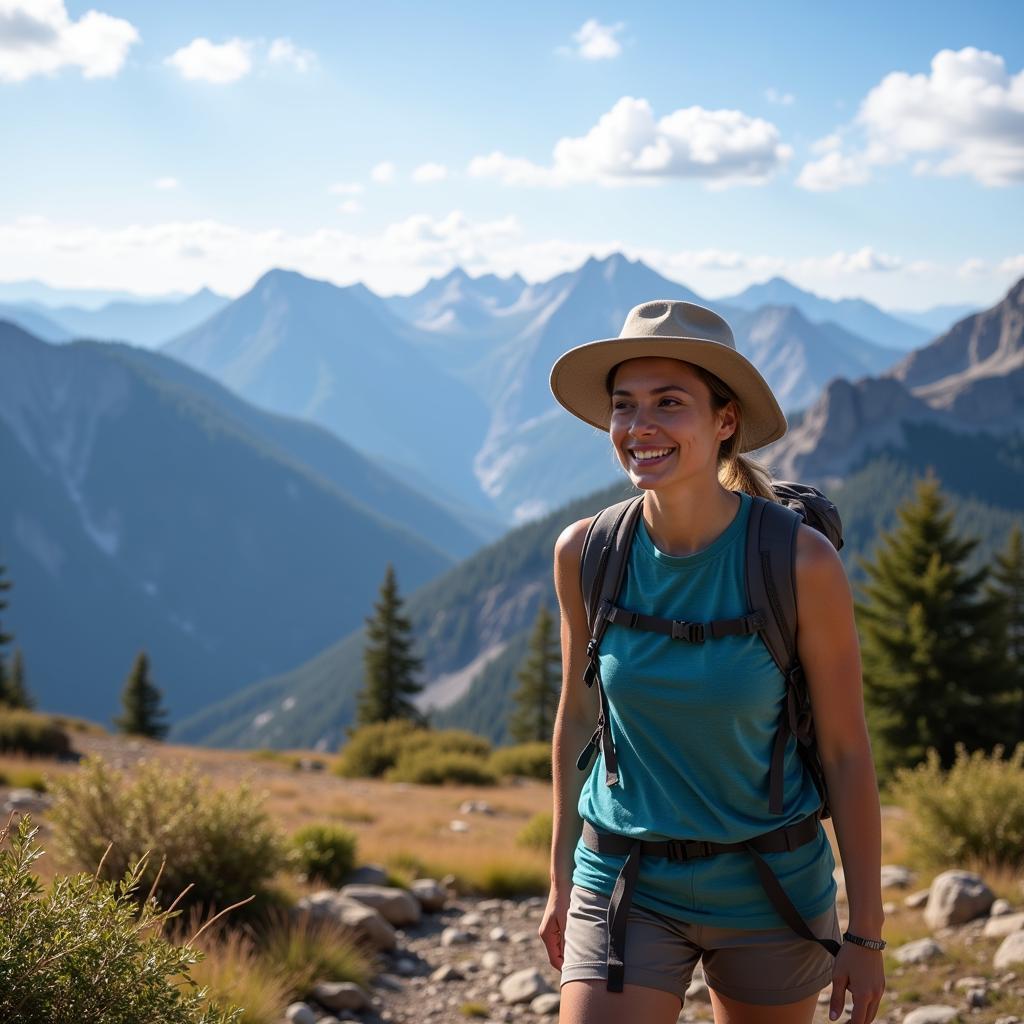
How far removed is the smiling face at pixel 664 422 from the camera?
113 inches

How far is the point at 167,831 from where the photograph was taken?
6219 millimetres

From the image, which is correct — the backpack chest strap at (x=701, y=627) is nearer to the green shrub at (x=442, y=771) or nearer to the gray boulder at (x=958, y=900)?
the gray boulder at (x=958, y=900)

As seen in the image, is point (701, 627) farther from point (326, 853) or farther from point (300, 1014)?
point (326, 853)

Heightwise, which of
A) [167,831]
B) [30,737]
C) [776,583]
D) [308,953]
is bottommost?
[30,737]

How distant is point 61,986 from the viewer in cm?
257

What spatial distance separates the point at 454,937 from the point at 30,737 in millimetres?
14974

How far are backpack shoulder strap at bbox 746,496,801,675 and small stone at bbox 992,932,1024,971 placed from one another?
4.53 metres

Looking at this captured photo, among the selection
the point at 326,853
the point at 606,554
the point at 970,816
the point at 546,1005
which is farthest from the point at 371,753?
the point at 606,554

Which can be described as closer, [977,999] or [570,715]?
[570,715]

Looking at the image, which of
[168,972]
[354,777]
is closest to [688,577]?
[168,972]

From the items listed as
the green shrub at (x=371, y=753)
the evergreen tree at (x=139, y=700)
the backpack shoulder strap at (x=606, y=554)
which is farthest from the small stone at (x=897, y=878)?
the evergreen tree at (x=139, y=700)

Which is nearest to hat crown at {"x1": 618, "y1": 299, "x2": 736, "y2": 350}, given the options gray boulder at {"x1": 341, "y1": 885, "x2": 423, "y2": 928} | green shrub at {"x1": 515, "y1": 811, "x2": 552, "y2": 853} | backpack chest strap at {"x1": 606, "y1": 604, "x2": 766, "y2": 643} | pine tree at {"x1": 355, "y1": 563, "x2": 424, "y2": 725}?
backpack chest strap at {"x1": 606, "y1": 604, "x2": 766, "y2": 643}

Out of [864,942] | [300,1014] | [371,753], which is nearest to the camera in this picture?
[864,942]

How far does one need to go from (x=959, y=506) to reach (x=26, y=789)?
183881mm
